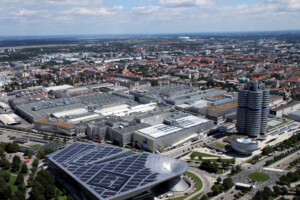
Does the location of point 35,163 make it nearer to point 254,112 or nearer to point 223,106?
point 254,112

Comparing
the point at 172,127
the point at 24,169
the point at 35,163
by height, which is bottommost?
the point at 24,169

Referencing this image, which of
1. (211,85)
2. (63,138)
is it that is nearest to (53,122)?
(63,138)

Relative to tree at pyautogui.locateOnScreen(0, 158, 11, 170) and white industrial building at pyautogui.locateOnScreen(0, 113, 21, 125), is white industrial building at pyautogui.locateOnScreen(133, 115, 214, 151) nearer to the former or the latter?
tree at pyautogui.locateOnScreen(0, 158, 11, 170)

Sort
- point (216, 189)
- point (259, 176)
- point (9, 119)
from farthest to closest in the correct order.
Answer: point (9, 119) < point (259, 176) < point (216, 189)

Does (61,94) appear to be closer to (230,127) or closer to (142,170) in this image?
(230,127)

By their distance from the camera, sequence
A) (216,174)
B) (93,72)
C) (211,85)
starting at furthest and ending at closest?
(93,72)
(211,85)
(216,174)

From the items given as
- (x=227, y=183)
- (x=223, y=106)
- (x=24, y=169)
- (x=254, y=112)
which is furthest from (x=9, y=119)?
(x=254, y=112)

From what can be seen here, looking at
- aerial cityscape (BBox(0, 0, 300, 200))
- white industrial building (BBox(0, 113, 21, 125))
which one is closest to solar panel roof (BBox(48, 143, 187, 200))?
aerial cityscape (BBox(0, 0, 300, 200))
